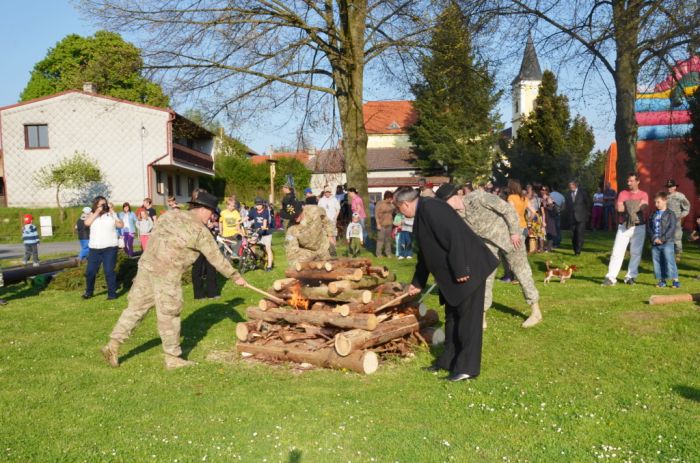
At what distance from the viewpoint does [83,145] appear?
3900 cm

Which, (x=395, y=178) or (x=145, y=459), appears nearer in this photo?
(x=145, y=459)

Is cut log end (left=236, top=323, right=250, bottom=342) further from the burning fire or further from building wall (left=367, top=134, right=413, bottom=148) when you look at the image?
building wall (left=367, top=134, right=413, bottom=148)

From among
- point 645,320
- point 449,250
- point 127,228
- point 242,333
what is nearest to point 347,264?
point 242,333

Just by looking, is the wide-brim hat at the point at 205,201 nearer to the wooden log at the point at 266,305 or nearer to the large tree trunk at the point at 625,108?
the wooden log at the point at 266,305

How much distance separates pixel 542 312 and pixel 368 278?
3205 mm

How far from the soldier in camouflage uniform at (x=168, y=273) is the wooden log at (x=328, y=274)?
149cm

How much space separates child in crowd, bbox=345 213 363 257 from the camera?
56.0 feet

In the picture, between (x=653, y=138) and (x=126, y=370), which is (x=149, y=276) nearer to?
(x=126, y=370)

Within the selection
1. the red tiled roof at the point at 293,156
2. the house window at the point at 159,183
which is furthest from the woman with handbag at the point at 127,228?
the house window at the point at 159,183

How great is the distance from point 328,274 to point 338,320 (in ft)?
3.64

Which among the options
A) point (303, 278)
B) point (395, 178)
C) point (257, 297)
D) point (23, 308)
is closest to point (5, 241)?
point (23, 308)

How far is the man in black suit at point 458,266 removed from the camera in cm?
614

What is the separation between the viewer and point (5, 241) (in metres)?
30.4

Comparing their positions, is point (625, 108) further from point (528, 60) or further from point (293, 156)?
point (293, 156)
